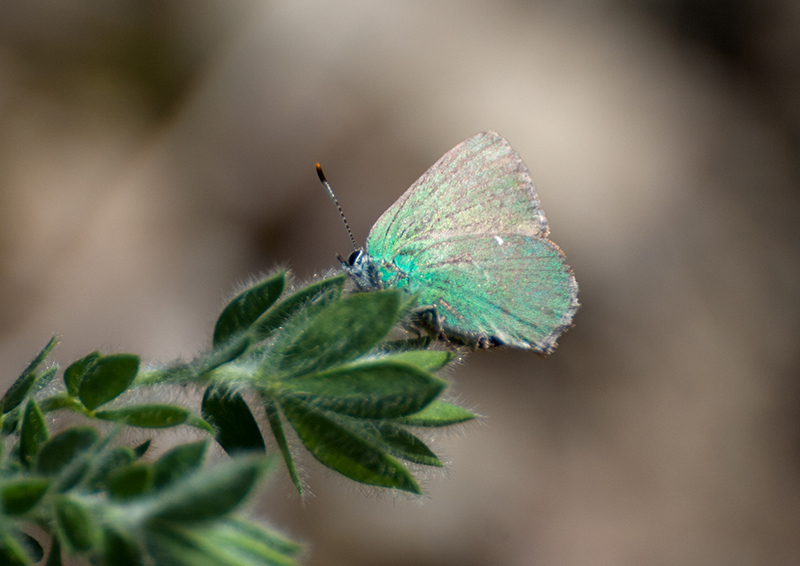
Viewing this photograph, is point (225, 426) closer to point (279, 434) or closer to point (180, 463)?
point (279, 434)

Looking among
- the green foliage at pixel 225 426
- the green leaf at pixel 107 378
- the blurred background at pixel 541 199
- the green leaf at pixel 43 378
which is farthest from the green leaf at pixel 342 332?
the blurred background at pixel 541 199

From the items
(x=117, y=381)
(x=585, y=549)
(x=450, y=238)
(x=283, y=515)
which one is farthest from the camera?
(x=585, y=549)

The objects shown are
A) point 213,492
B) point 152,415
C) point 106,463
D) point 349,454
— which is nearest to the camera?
point 213,492

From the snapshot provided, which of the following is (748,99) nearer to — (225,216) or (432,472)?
(225,216)

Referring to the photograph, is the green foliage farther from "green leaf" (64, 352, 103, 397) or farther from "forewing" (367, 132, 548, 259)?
"forewing" (367, 132, 548, 259)

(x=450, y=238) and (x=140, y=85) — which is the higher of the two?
(x=140, y=85)

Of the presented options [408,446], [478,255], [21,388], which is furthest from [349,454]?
[478,255]

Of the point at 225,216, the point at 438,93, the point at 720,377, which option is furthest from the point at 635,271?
the point at 225,216
